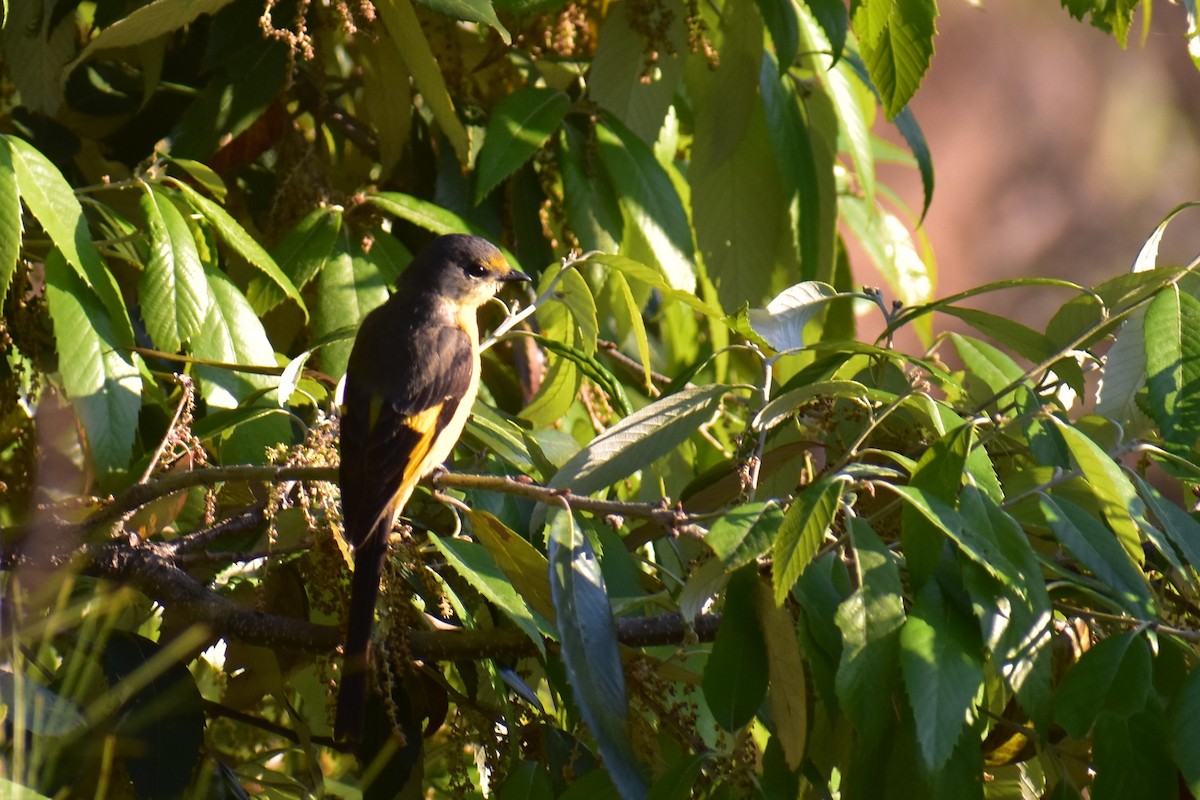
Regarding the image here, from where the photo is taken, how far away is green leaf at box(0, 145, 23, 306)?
2.38m

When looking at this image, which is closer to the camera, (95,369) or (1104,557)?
(1104,557)

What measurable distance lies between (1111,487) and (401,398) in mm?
1671

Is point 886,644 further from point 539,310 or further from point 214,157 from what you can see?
point 214,157

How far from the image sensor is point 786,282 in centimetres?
356

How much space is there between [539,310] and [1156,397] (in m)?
1.29

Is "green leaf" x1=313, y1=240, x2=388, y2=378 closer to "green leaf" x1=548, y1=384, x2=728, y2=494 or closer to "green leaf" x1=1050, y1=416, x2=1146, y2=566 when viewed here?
"green leaf" x1=548, y1=384, x2=728, y2=494

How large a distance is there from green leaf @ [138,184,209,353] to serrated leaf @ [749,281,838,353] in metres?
1.12

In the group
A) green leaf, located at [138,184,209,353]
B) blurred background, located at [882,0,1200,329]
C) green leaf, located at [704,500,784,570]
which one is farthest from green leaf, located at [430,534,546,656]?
blurred background, located at [882,0,1200,329]

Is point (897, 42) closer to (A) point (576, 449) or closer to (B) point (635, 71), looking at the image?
(B) point (635, 71)

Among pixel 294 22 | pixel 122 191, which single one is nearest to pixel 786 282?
pixel 294 22

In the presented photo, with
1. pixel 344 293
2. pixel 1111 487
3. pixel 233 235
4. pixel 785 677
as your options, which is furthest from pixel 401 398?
pixel 1111 487

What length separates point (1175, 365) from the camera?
7.05 ft

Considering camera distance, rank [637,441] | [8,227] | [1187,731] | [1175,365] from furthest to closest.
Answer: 1. [8,227]
2. [637,441]
3. [1175,365]
4. [1187,731]

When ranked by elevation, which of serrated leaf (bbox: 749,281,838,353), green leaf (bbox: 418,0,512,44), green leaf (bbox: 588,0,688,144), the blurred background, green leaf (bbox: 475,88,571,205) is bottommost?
the blurred background
